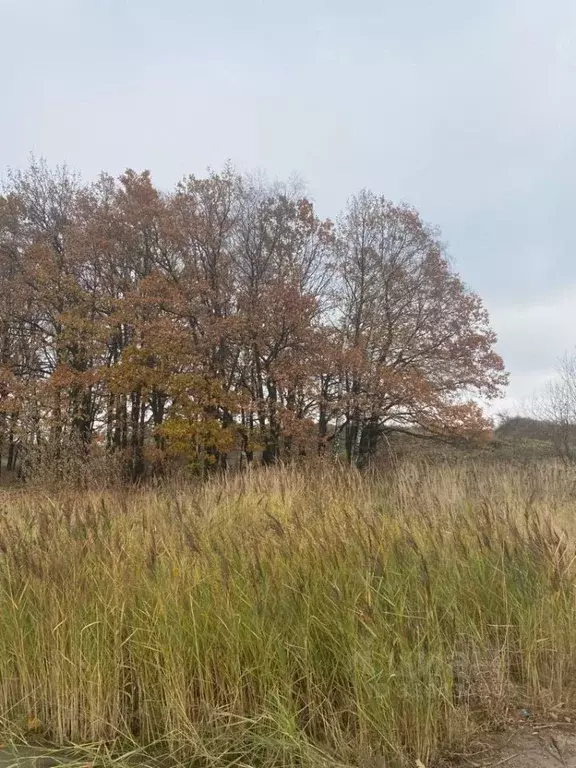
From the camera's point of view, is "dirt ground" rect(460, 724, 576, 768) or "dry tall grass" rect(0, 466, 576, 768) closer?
"dirt ground" rect(460, 724, 576, 768)

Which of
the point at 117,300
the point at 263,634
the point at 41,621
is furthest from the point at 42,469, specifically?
the point at 117,300

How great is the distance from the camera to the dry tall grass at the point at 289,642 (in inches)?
96.8

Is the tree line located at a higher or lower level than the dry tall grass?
higher

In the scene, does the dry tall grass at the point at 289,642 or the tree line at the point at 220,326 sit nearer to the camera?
the dry tall grass at the point at 289,642

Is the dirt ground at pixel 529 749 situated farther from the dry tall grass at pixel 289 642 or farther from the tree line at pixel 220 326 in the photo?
the tree line at pixel 220 326

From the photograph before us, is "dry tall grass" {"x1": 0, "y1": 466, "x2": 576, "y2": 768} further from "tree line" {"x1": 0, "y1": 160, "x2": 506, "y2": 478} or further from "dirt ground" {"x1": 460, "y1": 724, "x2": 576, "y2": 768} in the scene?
"tree line" {"x1": 0, "y1": 160, "x2": 506, "y2": 478}

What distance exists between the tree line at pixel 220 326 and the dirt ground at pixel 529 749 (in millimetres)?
16338

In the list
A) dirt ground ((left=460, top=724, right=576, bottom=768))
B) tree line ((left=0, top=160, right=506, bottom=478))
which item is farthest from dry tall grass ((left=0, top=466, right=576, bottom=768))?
tree line ((left=0, top=160, right=506, bottom=478))

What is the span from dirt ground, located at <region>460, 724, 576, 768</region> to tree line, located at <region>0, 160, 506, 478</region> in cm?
1634

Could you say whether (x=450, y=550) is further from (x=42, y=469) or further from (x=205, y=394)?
(x=205, y=394)

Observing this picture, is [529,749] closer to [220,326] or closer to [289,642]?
[289,642]

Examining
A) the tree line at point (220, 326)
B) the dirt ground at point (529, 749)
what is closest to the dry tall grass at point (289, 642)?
the dirt ground at point (529, 749)

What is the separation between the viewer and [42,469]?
10570 mm

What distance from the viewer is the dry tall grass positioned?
8.07ft
